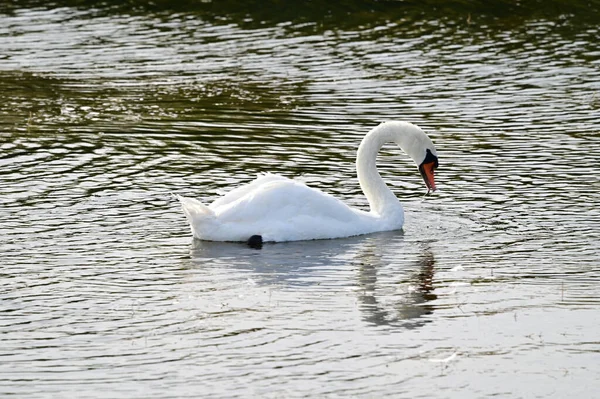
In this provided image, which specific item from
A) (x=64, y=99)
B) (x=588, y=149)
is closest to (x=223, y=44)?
(x=64, y=99)

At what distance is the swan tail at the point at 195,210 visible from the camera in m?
13.2

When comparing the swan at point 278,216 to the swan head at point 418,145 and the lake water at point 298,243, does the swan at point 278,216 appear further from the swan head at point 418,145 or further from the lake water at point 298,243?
the swan head at point 418,145

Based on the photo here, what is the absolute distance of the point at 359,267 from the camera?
1244 centimetres

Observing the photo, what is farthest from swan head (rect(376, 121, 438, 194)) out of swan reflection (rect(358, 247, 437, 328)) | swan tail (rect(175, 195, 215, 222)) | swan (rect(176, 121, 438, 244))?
swan tail (rect(175, 195, 215, 222))

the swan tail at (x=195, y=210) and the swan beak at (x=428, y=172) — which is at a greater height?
the swan tail at (x=195, y=210)

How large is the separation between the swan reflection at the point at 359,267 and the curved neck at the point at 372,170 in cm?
57

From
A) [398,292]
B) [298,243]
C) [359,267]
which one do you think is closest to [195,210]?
[298,243]

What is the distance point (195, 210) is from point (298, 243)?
3.52 feet

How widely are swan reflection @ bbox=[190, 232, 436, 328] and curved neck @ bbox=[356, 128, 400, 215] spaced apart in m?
0.57

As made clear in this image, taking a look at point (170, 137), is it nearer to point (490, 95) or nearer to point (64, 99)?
point (64, 99)

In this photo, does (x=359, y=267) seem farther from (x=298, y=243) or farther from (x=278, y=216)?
(x=278, y=216)

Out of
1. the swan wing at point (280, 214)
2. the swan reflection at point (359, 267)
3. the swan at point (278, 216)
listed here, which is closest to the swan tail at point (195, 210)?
the swan at point (278, 216)

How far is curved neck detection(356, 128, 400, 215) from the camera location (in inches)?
570

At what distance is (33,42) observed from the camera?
28.4 m
